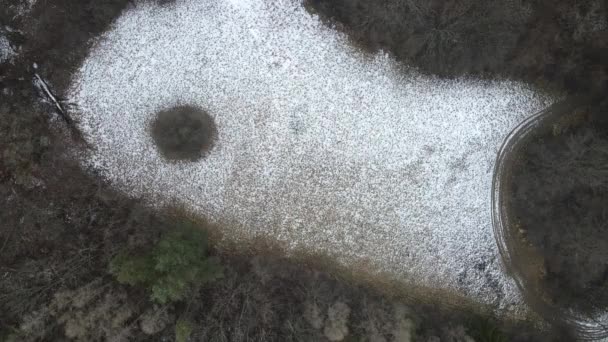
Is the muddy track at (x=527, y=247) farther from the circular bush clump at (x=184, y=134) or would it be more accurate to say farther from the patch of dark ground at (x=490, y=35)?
the circular bush clump at (x=184, y=134)

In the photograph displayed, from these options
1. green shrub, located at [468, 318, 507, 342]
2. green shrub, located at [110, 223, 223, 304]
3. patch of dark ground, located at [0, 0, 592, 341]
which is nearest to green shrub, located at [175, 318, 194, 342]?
patch of dark ground, located at [0, 0, 592, 341]

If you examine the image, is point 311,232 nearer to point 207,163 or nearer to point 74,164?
point 207,163

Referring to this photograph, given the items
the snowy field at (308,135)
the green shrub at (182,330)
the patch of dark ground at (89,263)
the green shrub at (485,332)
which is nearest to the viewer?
the green shrub at (182,330)

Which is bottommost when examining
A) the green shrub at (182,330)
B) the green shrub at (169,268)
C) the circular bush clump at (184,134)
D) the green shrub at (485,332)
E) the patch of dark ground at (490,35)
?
the green shrub at (485,332)

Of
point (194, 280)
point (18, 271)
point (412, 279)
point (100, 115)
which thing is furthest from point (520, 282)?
point (18, 271)

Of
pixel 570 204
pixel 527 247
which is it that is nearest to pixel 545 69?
pixel 570 204

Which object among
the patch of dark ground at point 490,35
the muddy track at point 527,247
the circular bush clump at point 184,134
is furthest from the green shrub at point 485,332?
the circular bush clump at point 184,134
